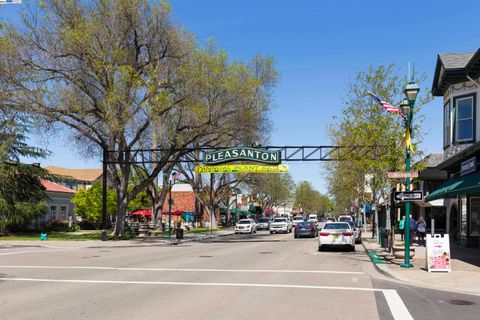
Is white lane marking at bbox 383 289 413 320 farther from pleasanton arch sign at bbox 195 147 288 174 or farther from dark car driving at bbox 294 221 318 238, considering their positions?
dark car driving at bbox 294 221 318 238

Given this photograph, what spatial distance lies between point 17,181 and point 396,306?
38.2m

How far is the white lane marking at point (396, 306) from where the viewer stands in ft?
29.2

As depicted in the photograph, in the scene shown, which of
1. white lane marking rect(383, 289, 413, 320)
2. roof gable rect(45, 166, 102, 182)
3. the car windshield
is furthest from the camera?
roof gable rect(45, 166, 102, 182)

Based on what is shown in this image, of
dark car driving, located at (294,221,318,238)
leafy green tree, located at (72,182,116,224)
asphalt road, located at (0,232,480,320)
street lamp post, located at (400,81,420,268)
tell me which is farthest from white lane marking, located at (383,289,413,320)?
leafy green tree, located at (72,182,116,224)

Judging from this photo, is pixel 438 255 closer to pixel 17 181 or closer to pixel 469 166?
pixel 469 166

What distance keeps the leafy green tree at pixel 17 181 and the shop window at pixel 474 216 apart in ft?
99.7

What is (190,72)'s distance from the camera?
31812 millimetres

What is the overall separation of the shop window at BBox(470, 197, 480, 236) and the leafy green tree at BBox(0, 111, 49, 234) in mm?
30400

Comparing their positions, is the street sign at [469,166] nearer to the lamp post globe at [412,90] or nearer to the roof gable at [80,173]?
the lamp post globe at [412,90]

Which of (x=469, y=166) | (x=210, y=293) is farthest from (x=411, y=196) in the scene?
(x=210, y=293)

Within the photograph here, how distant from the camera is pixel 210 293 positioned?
11.1 m

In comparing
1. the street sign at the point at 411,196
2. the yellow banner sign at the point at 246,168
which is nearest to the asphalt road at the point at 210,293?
the street sign at the point at 411,196

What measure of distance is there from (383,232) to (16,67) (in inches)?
888

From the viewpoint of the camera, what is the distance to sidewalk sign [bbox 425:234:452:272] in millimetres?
15055
